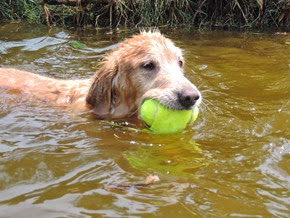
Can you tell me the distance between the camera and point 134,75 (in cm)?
538

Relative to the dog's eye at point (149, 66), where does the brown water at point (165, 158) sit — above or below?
below

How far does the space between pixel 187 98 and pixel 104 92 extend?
4.54 feet

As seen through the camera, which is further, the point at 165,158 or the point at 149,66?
the point at 149,66

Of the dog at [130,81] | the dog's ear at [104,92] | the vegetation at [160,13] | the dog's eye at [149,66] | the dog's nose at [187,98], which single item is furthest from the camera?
the vegetation at [160,13]

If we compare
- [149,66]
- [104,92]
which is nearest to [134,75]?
[149,66]

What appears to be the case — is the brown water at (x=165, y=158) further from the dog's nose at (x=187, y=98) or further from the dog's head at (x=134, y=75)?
the dog's nose at (x=187, y=98)

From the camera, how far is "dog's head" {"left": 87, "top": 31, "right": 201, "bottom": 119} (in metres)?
5.23

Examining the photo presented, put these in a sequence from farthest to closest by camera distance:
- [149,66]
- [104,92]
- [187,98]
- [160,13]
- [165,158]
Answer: [160,13] → [104,92] → [149,66] → [187,98] → [165,158]

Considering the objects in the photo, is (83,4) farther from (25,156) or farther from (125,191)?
(125,191)

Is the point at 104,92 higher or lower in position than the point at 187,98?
lower

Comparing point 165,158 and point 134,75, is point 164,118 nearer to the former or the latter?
point 165,158

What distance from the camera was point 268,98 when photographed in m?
6.17

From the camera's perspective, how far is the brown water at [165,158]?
310 centimetres

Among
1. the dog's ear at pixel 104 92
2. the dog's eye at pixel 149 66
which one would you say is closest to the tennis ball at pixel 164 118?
the dog's eye at pixel 149 66
